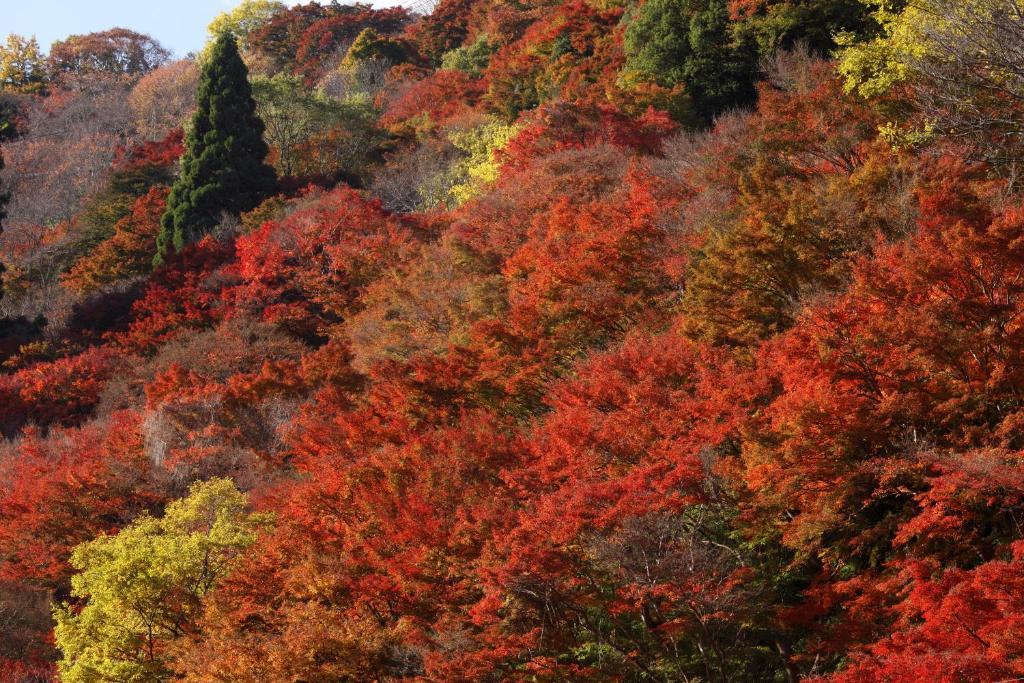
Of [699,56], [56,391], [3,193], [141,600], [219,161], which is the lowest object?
[141,600]

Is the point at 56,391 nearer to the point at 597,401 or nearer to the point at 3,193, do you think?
the point at 597,401

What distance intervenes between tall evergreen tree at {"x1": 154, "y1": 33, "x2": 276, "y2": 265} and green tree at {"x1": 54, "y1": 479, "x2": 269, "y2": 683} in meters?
27.7

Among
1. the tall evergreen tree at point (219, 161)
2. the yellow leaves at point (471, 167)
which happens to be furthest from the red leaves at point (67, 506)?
the tall evergreen tree at point (219, 161)

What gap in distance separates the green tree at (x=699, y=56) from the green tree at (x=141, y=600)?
2710 cm

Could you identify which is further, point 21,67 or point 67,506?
point 21,67

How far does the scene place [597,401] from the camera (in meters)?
20.5

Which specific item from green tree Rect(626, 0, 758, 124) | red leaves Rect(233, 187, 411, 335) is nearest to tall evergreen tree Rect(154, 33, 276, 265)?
red leaves Rect(233, 187, 411, 335)

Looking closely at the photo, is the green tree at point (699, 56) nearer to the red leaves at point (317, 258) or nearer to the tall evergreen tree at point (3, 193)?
the red leaves at point (317, 258)

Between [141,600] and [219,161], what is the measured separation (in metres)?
31.8

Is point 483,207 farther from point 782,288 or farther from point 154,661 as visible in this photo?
point 154,661

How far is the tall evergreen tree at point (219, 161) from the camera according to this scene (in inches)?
1891

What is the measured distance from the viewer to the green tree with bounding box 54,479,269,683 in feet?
66.0

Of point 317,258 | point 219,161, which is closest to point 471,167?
point 317,258

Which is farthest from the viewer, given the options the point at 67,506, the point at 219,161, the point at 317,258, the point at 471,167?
the point at 219,161
